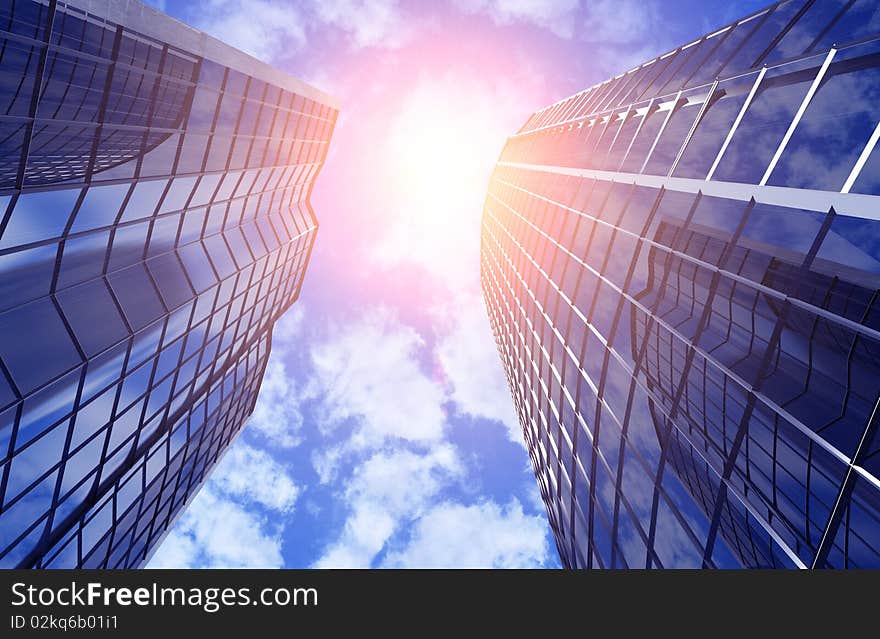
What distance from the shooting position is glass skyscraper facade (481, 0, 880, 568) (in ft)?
22.8

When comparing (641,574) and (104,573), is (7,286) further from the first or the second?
(641,574)

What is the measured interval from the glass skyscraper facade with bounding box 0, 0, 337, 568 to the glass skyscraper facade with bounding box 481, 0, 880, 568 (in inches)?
603

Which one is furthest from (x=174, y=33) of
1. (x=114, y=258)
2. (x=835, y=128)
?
(x=835, y=128)

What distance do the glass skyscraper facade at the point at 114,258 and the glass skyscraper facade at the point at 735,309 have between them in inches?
603

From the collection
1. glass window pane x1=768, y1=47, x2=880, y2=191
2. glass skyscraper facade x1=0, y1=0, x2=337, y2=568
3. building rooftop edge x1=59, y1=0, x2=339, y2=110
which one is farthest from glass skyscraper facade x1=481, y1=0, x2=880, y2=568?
glass skyscraper facade x1=0, y1=0, x2=337, y2=568

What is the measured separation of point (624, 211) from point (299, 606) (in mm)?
14634

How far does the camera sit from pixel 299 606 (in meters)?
6.25

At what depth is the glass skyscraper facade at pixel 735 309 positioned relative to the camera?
696 cm

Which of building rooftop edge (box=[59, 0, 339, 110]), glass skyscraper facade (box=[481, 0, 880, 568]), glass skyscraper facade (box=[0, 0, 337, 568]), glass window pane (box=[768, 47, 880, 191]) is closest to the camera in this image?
glass skyscraper facade (box=[481, 0, 880, 568])

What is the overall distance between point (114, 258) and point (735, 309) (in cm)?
1656

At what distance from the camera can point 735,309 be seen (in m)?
9.38

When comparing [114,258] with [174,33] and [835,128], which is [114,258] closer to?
[174,33]

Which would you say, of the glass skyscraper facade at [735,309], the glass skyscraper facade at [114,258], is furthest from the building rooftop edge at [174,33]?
the glass skyscraper facade at [735,309]

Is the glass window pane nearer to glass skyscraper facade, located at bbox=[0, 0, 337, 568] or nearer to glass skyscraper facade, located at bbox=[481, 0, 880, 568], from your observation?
glass skyscraper facade, located at bbox=[481, 0, 880, 568]
